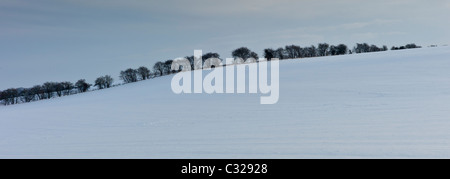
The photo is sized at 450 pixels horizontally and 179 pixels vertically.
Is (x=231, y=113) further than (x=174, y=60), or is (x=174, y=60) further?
(x=174, y=60)

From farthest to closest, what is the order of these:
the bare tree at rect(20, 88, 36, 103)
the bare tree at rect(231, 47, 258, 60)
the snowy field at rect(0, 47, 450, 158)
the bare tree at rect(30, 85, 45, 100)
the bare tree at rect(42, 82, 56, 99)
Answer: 1. the bare tree at rect(231, 47, 258, 60)
2. the bare tree at rect(42, 82, 56, 99)
3. the bare tree at rect(30, 85, 45, 100)
4. the bare tree at rect(20, 88, 36, 103)
5. the snowy field at rect(0, 47, 450, 158)

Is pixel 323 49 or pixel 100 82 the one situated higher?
pixel 323 49

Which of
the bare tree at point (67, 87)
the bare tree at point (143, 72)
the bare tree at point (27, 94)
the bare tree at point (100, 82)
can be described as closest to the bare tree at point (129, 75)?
the bare tree at point (143, 72)

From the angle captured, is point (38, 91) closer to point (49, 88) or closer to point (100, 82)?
point (49, 88)

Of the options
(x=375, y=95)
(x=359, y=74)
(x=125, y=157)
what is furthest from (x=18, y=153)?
(x=359, y=74)

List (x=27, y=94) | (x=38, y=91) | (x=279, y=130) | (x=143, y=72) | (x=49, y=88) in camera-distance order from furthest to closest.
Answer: (x=143, y=72) < (x=49, y=88) < (x=38, y=91) < (x=27, y=94) < (x=279, y=130)

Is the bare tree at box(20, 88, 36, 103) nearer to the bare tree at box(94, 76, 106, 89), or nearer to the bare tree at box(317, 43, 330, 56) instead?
the bare tree at box(94, 76, 106, 89)

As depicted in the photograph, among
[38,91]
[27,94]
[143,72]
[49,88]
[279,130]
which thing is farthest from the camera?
[143,72]

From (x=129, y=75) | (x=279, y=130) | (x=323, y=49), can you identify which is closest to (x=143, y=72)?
(x=129, y=75)

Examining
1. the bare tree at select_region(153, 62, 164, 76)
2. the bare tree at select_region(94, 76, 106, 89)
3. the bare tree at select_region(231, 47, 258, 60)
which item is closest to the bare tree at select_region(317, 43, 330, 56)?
the bare tree at select_region(231, 47, 258, 60)
